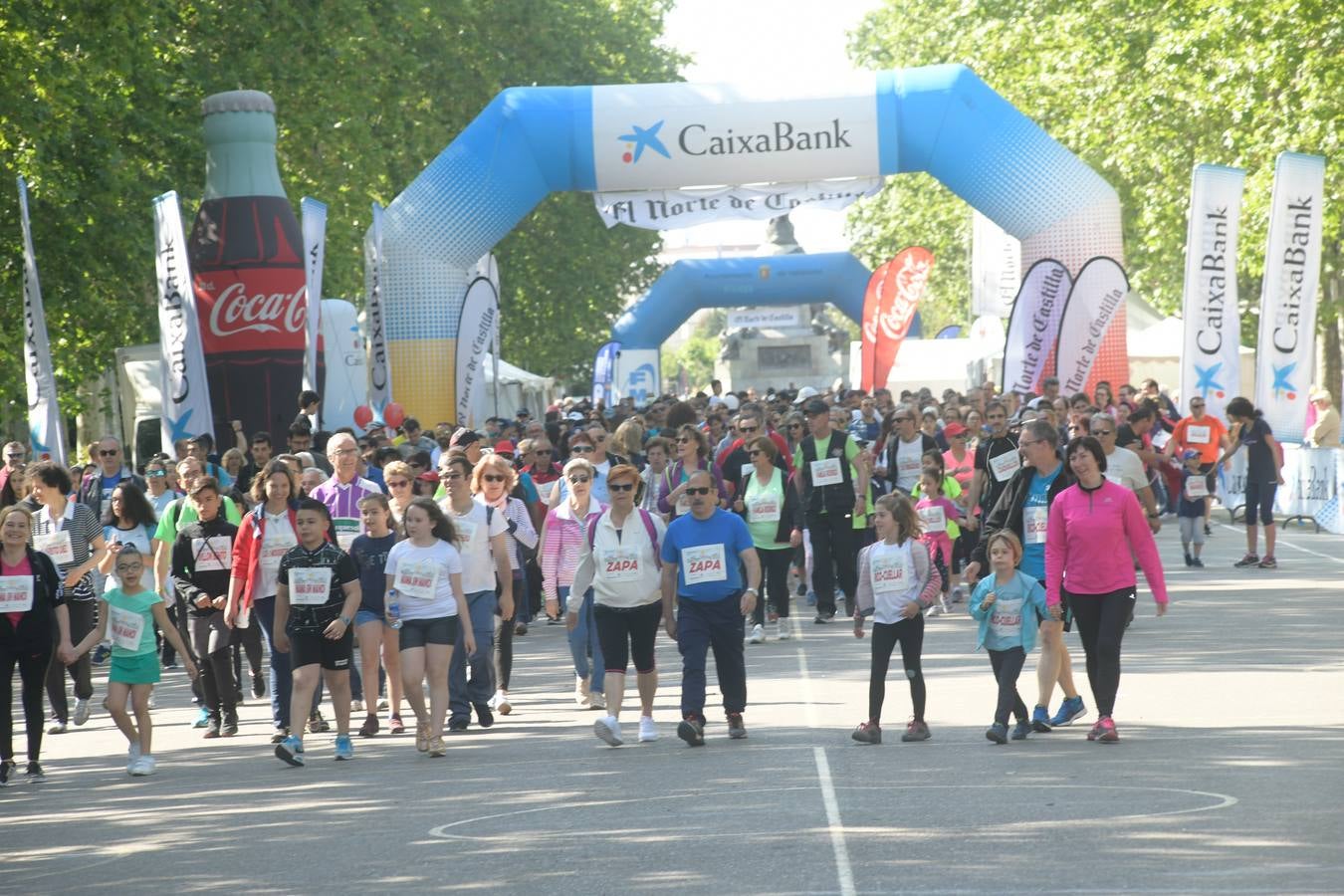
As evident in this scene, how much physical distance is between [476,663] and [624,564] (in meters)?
1.57

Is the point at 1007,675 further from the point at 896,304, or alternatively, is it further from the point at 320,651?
the point at 896,304

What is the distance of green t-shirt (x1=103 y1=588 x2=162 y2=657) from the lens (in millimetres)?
12180

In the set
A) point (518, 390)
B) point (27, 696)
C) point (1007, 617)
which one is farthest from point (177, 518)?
point (518, 390)

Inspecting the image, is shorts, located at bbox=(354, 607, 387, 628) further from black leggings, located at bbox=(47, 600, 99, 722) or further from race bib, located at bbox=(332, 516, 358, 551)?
black leggings, located at bbox=(47, 600, 99, 722)

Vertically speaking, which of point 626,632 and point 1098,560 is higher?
point 1098,560

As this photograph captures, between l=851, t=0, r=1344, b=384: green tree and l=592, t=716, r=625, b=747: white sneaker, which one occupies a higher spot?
l=851, t=0, r=1344, b=384: green tree

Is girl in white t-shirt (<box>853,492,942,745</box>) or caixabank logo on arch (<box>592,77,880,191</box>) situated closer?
girl in white t-shirt (<box>853,492,942,745</box>)

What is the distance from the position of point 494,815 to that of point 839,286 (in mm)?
46841

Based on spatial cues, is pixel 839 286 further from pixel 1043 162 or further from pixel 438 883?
pixel 438 883

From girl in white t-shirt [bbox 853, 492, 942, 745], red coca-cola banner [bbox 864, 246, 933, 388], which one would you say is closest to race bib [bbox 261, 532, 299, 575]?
girl in white t-shirt [bbox 853, 492, 942, 745]

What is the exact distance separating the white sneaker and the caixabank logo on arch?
17.5 m

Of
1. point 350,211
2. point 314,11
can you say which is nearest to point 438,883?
point 314,11

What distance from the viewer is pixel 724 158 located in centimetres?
2873

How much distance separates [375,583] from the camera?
495 inches
